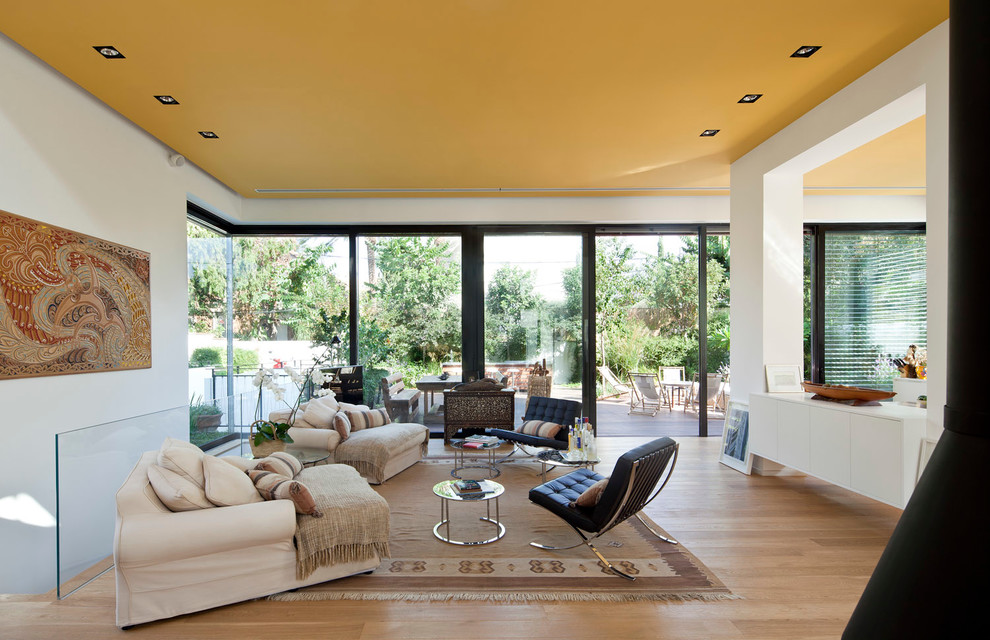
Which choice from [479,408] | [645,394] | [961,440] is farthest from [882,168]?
[961,440]

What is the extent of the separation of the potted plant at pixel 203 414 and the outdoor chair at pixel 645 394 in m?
5.56

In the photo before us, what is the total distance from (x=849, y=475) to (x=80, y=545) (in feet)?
17.5

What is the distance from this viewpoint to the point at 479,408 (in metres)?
6.57

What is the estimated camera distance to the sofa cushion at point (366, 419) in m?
5.55

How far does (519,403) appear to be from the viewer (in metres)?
7.21

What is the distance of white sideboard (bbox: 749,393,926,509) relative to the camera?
11.7 ft

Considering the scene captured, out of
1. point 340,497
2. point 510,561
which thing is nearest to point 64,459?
point 340,497

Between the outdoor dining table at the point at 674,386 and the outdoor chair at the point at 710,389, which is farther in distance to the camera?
the outdoor dining table at the point at 674,386

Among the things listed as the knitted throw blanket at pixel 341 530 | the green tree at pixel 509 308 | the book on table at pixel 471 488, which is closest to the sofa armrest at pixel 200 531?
the knitted throw blanket at pixel 341 530

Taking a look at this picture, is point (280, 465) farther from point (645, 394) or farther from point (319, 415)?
point (645, 394)

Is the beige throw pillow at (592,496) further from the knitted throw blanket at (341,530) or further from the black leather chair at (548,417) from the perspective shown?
the black leather chair at (548,417)

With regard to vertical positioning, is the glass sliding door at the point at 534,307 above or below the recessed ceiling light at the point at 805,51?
below

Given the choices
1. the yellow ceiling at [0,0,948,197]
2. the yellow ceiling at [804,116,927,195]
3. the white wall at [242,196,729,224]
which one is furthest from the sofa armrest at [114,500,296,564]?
the yellow ceiling at [804,116,927,195]

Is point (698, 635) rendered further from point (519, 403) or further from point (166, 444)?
point (519, 403)
